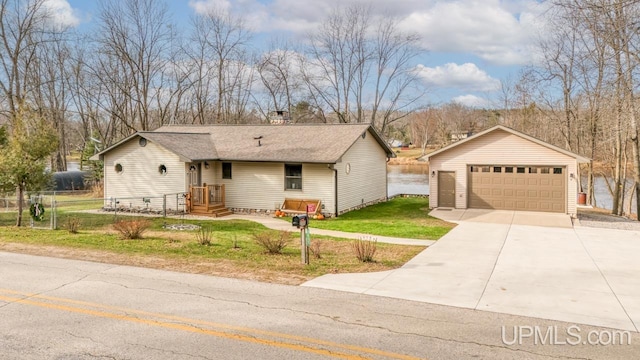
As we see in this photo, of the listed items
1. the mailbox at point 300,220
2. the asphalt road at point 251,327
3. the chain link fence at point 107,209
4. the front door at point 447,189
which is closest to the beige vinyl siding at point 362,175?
the front door at point 447,189

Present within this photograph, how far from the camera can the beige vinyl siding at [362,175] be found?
20.9 m

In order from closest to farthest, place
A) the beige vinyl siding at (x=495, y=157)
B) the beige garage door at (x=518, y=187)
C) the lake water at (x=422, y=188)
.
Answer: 1. the beige vinyl siding at (x=495, y=157)
2. the beige garage door at (x=518, y=187)
3. the lake water at (x=422, y=188)

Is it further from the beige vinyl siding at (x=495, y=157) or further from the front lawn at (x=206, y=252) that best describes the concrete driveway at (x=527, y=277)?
the beige vinyl siding at (x=495, y=157)

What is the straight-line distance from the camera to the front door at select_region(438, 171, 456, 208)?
71.0ft

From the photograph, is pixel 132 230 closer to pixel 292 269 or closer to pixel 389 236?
pixel 292 269

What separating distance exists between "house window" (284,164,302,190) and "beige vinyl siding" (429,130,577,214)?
6377 mm

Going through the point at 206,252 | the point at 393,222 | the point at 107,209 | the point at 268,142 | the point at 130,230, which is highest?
the point at 268,142

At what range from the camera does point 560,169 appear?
19.8m

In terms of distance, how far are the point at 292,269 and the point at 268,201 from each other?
37.0ft

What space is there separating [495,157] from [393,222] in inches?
248

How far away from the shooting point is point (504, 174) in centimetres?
2081

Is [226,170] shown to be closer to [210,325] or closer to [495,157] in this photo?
[495,157]

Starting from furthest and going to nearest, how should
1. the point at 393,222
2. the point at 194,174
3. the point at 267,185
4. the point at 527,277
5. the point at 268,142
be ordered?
1. the point at 268,142
2. the point at 194,174
3. the point at 267,185
4. the point at 393,222
5. the point at 527,277

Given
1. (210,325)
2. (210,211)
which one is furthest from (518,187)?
(210,325)
